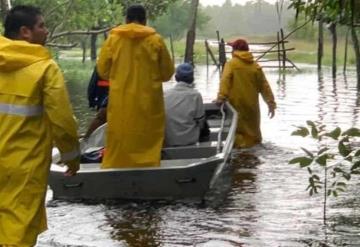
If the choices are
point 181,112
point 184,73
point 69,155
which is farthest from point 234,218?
point 69,155

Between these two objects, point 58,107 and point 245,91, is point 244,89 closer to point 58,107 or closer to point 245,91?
point 245,91

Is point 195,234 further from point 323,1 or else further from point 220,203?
point 323,1

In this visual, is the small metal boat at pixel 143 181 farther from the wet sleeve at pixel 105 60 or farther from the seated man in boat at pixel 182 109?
the wet sleeve at pixel 105 60

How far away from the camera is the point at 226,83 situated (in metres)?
13.2

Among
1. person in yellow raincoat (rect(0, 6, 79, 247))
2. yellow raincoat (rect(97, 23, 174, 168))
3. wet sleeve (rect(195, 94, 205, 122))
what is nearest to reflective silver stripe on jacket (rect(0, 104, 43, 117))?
person in yellow raincoat (rect(0, 6, 79, 247))

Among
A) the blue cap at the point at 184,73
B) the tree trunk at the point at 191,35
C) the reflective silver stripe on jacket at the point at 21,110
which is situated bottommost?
the tree trunk at the point at 191,35

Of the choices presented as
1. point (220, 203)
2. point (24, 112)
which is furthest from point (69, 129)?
point (220, 203)

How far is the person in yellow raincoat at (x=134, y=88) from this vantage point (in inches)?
372

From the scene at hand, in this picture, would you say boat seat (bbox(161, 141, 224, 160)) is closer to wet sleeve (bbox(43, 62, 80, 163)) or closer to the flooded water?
the flooded water

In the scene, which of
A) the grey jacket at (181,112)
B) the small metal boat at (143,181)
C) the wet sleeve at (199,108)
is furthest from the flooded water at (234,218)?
the wet sleeve at (199,108)

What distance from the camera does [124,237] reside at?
8.14m

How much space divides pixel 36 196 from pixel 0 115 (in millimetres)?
523

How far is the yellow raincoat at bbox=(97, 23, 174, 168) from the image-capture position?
9438mm

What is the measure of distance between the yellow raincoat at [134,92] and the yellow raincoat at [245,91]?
365 centimetres
